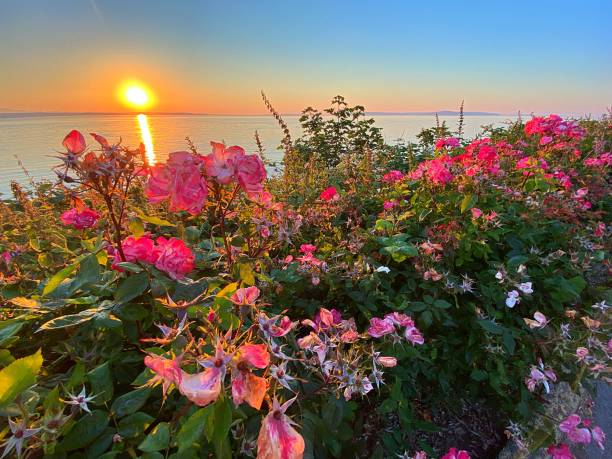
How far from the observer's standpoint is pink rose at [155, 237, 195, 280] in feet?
3.19

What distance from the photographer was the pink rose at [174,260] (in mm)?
972

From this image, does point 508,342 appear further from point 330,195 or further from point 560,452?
point 330,195

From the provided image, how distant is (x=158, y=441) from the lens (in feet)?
2.32

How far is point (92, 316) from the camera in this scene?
0.89 metres

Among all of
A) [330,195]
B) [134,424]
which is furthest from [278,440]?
[330,195]

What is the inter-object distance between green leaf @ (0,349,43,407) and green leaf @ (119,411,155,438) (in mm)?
249

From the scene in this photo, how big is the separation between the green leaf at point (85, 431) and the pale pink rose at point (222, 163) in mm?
639

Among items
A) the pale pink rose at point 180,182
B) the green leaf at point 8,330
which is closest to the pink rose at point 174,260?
the pale pink rose at point 180,182

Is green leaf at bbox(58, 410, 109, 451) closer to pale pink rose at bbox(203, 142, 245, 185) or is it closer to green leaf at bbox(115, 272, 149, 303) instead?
green leaf at bbox(115, 272, 149, 303)

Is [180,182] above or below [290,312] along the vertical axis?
→ above

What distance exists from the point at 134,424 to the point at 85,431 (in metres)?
0.10

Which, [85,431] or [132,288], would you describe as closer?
[85,431]

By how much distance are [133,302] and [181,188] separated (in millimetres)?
390

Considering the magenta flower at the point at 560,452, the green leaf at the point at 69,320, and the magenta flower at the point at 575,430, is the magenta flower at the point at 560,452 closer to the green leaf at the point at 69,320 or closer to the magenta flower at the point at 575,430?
the magenta flower at the point at 575,430
